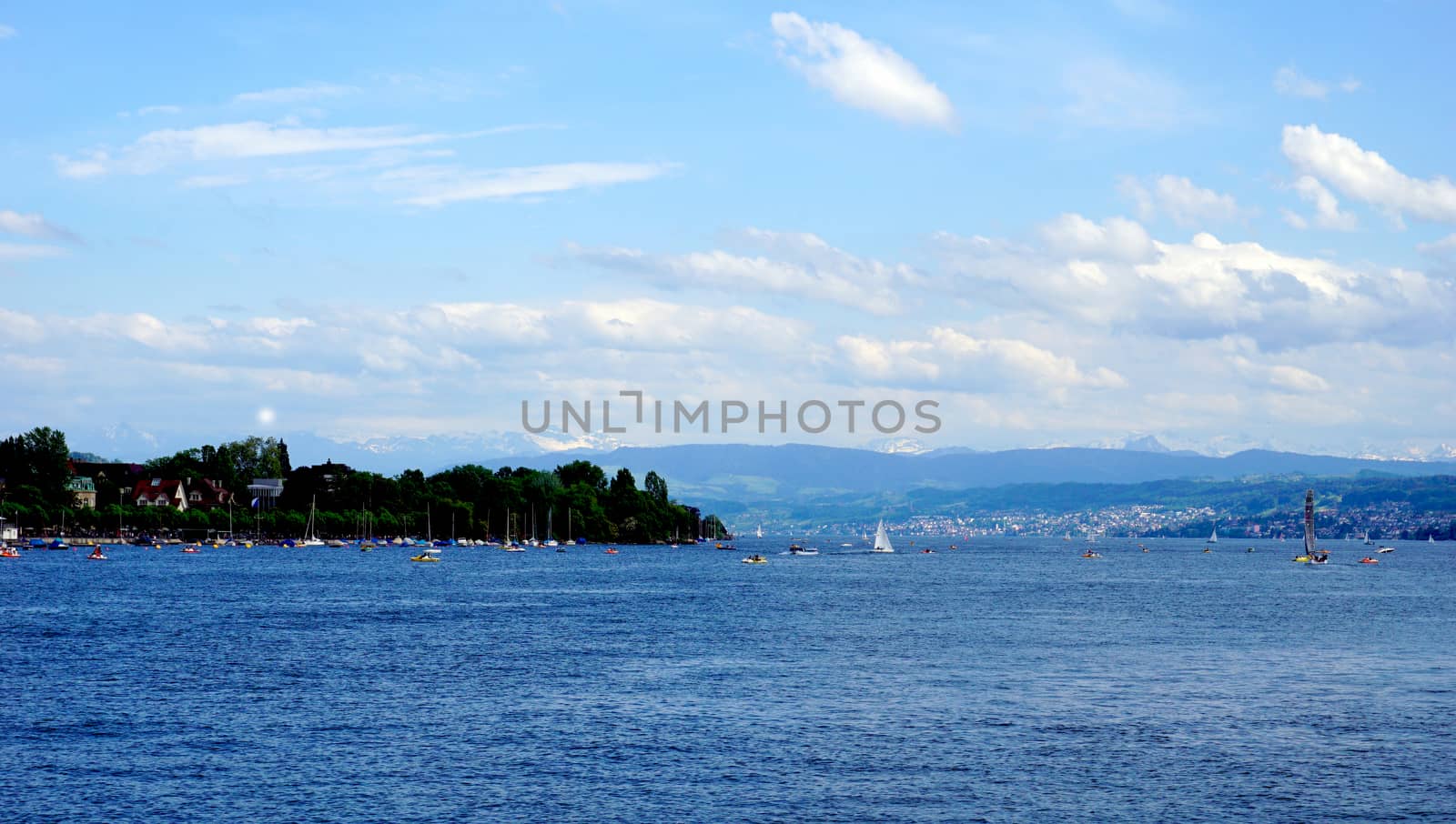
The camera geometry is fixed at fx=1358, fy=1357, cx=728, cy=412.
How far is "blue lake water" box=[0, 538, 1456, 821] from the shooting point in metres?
47.2

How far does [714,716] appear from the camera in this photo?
63188 mm

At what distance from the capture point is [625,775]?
50.8 meters

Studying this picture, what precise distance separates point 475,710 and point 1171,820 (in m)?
33.4

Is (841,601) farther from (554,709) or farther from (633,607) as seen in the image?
(554,709)

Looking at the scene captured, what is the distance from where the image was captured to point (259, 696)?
68125 millimetres

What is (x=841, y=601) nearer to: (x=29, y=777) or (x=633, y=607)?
(x=633, y=607)

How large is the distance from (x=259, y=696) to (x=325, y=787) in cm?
2160

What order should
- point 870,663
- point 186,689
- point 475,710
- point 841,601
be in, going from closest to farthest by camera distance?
point 475,710 → point 186,689 → point 870,663 → point 841,601

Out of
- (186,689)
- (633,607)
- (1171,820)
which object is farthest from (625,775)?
(633,607)

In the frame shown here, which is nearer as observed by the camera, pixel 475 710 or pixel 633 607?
pixel 475 710

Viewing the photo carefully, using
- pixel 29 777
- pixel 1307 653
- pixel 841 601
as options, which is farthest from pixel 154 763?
pixel 841 601

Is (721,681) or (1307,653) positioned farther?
(1307,653)

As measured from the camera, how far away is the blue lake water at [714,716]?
155 ft

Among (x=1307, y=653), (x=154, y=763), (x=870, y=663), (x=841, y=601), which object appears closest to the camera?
(x=154, y=763)
